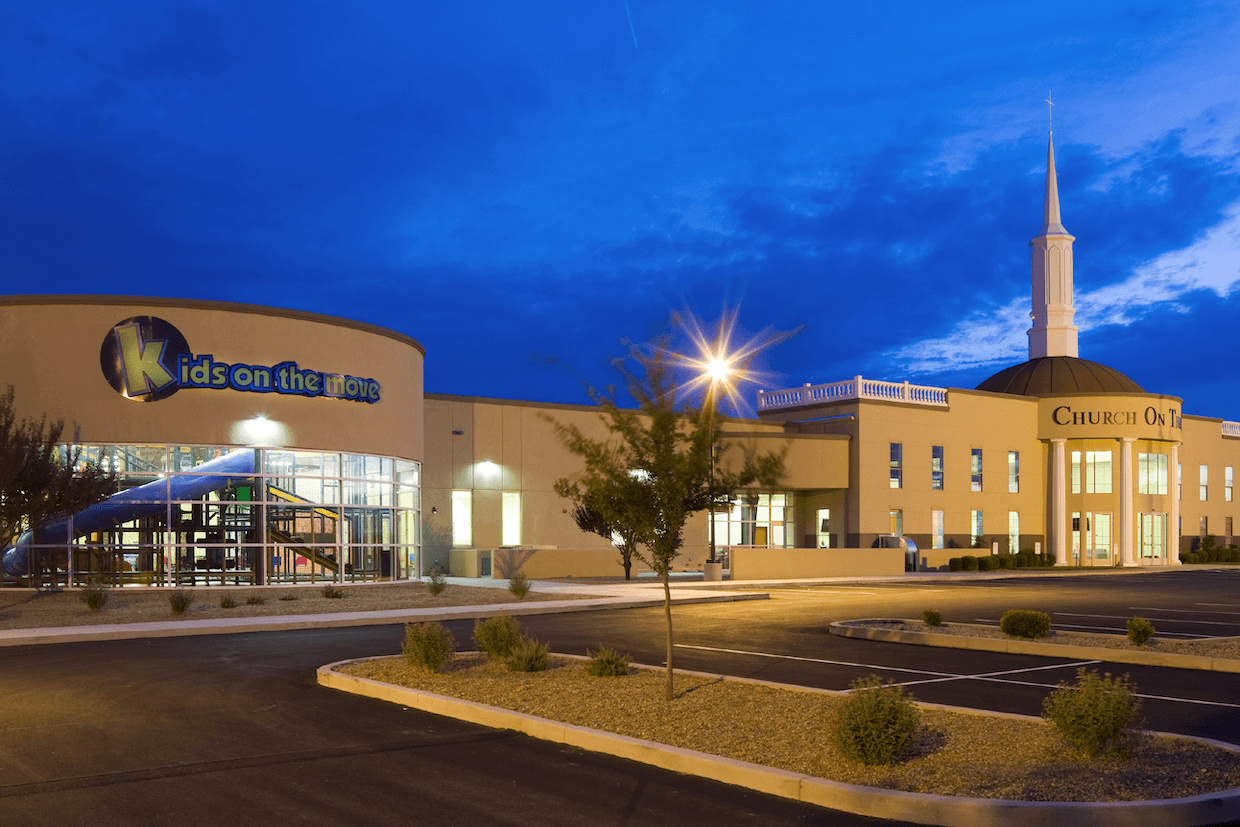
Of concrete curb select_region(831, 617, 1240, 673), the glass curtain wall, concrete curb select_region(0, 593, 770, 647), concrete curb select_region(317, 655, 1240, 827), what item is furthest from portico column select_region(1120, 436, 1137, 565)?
concrete curb select_region(317, 655, 1240, 827)

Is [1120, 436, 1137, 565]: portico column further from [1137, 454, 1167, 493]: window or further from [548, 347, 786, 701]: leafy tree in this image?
[548, 347, 786, 701]: leafy tree

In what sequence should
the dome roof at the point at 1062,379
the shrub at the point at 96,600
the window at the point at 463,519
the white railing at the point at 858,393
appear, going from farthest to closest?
1. the dome roof at the point at 1062,379
2. the white railing at the point at 858,393
3. the window at the point at 463,519
4. the shrub at the point at 96,600

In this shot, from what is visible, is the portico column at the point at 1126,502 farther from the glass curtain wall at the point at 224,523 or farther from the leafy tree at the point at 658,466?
the leafy tree at the point at 658,466

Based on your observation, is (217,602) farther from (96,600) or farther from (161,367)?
(161,367)

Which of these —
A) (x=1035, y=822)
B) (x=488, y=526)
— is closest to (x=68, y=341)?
(x=488, y=526)

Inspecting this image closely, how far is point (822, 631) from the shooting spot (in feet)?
69.6

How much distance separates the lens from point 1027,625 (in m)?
18.4

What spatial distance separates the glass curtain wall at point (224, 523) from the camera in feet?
102

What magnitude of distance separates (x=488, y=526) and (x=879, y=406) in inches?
847

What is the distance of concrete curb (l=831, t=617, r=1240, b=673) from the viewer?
15727 mm

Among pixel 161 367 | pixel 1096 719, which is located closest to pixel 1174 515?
pixel 161 367

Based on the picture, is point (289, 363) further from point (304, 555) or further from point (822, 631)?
point (822, 631)

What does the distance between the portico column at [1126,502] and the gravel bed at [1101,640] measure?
155 feet

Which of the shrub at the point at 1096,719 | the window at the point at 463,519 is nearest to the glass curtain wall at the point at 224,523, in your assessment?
the window at the point at 463,519
